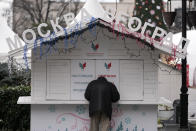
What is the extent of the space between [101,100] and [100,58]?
3.87 ft

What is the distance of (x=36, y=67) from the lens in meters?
11.3

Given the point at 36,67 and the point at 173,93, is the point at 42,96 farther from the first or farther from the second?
the point at 173,93

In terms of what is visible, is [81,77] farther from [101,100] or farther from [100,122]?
[100,122]

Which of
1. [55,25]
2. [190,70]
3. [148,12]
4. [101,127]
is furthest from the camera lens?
[190,70]

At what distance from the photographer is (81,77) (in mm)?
11227

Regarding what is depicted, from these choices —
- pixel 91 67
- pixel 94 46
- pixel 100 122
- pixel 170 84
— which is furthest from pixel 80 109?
pixel 170 84

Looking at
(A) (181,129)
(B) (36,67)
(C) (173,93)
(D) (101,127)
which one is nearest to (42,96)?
(B) (36,67)

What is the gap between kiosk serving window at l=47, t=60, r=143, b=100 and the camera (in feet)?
36.8

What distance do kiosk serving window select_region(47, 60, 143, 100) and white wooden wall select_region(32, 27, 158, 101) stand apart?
0.08ft

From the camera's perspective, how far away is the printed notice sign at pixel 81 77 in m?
11.2

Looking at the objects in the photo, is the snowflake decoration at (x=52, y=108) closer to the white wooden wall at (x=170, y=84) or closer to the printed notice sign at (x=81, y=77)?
the printed notice sign at (x=81, y=77)

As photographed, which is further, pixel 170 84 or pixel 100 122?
pixel 170 84

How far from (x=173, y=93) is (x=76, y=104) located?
7.29 metres

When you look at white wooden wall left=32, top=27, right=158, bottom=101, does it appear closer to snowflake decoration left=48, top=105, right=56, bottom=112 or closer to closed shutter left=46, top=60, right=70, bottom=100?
closed shutter left=46, top=60, right=70, bottom=100
